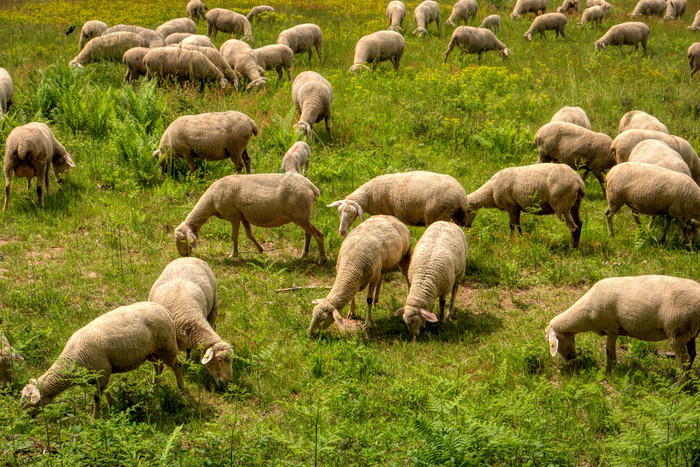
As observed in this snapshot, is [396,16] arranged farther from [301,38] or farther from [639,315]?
[639,315]

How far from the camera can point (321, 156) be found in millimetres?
13820

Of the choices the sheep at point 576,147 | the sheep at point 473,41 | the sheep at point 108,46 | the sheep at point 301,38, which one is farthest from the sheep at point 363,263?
the sheep at point 108,46

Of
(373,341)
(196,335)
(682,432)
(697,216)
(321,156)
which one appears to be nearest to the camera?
(682,432)

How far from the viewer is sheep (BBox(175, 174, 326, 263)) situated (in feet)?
32.6

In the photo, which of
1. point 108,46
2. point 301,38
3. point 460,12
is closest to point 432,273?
point 301,38

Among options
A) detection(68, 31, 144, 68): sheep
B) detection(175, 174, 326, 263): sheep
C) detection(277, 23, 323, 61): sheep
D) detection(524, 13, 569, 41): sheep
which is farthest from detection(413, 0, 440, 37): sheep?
detection(175, 174, 326, 263): sheep

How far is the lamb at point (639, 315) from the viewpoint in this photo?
6793mm

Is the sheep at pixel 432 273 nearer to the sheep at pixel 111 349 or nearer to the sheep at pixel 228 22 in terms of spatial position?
the sheep at pixel 111 349

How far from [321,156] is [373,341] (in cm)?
634

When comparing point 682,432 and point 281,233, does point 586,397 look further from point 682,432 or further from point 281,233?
point 281,233

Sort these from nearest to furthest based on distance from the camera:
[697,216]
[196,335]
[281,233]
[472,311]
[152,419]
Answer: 1. [152,419]
2. [196,335]
3. [472,311]
4. [697,216]
5. [281,233]

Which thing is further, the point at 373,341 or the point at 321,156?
the point at 321,156

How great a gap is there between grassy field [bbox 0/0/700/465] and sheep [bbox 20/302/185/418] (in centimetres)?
18

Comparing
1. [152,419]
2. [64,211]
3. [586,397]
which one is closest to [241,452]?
[152,419]
